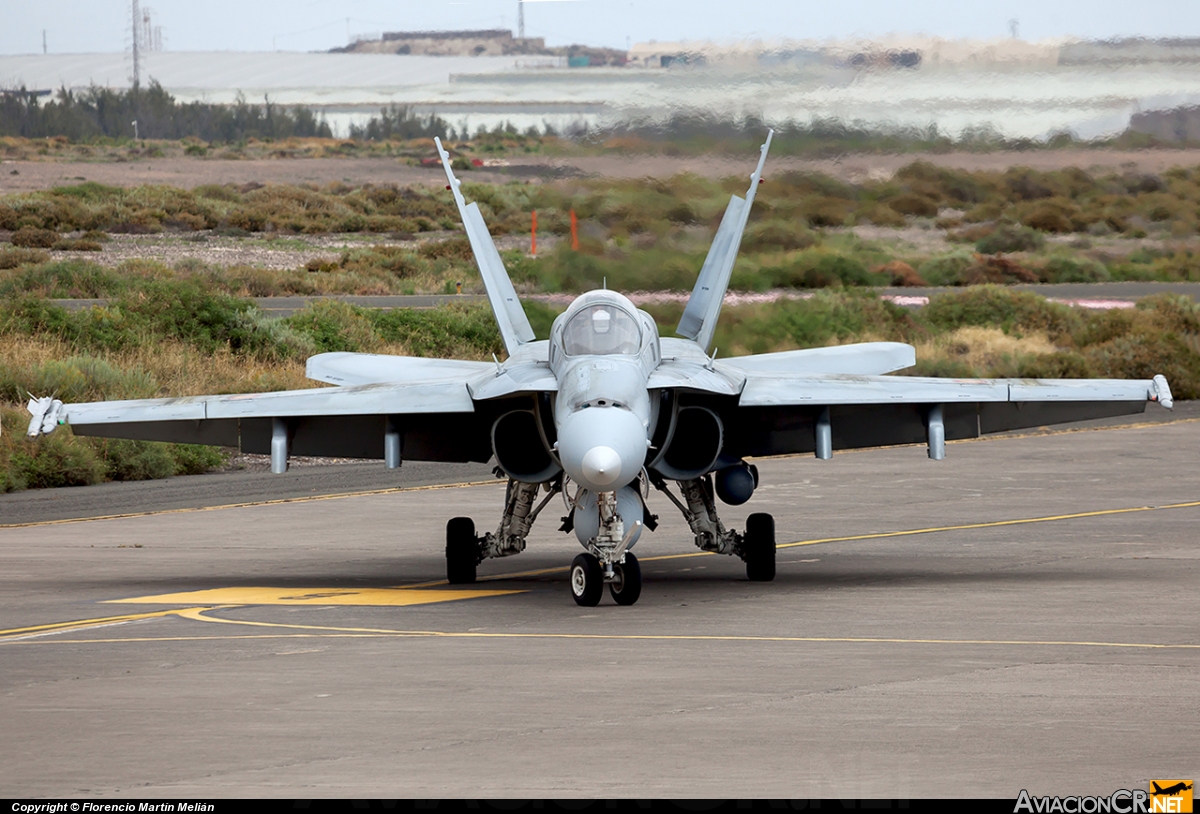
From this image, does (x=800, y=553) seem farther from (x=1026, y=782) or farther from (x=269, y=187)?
(x=269, y=187)

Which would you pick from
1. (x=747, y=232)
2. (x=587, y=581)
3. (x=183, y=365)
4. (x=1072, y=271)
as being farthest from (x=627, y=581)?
(x=1072, y=271)

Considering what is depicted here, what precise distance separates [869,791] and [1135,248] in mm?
45163

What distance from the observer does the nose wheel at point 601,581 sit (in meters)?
15.0

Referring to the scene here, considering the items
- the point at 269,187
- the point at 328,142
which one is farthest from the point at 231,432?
the point at 328,142

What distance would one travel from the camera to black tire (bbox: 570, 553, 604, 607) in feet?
49.2

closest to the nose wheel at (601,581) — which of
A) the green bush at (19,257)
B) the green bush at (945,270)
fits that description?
the green bush at (19,257)

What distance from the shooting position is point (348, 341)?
37469mm

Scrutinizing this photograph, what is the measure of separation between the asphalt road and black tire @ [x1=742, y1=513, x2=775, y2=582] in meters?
0.22

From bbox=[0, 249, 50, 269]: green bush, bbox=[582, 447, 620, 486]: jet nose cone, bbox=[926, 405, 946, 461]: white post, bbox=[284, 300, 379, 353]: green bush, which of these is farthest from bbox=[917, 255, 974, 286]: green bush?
bbox=[582, 447, 620, 486]: jet nose cone

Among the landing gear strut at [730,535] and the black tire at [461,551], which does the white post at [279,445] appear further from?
the landing gear strut at [730,535]

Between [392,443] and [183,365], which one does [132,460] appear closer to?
[183,365]

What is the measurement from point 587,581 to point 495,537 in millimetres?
2426

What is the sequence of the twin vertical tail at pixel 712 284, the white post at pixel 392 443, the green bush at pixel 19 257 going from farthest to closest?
the green bush at pixel 19 257
the twin vertical tail at pixel 712 284
the white post at pixel 392 443

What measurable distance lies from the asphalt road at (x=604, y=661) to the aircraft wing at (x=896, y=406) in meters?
1.51
